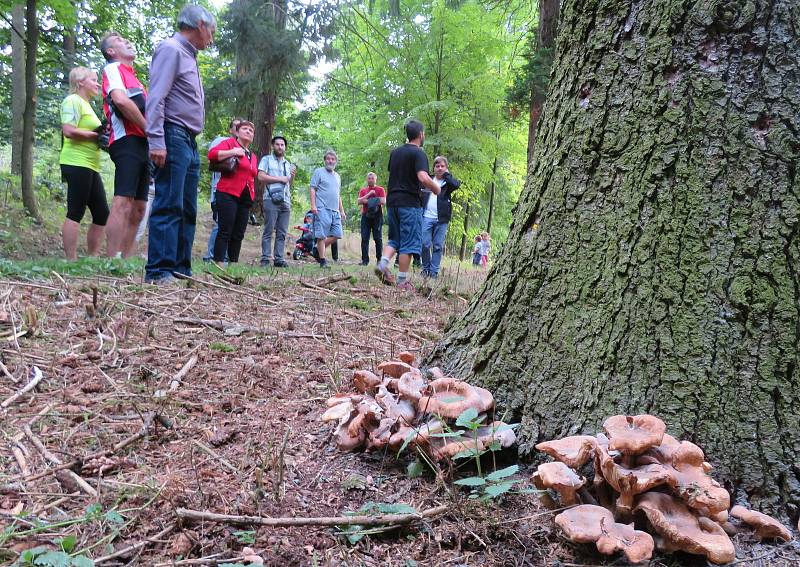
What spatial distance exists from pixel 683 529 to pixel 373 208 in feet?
34.3

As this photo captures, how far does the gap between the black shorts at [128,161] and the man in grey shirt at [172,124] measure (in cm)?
72

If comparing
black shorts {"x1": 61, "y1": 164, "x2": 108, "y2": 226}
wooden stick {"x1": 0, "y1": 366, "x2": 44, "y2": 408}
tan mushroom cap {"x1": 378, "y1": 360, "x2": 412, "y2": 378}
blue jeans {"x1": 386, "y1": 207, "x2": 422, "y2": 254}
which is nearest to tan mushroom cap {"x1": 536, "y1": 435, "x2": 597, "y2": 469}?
tan mushroom cap {"x1": 378, "y1": 360, "x2": 412, "y2": 378}

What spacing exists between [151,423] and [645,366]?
6.37 ft

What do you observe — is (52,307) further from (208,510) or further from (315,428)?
(208,510)

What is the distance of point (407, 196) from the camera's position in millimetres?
7098

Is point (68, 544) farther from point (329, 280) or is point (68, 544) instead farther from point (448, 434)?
point (329, 280)

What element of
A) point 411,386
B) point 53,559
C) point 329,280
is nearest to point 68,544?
point 53,559

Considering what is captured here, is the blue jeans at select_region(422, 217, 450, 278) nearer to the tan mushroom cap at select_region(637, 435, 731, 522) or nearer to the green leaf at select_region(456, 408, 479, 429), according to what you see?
the green leaf at select_region(456, 408, 479, 429)

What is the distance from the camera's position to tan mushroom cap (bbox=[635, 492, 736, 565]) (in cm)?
126

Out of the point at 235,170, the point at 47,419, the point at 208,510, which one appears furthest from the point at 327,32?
the point at 208,510

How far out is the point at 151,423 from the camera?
214 centimetres

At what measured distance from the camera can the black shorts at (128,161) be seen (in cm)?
519

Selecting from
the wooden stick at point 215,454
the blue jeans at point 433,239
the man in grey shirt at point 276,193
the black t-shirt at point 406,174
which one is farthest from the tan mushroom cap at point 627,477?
the blue jeans at point 433,239

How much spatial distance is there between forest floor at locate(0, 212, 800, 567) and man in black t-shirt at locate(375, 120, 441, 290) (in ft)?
10.5
